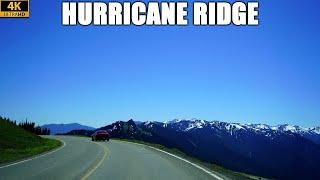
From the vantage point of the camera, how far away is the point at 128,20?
84.2ft

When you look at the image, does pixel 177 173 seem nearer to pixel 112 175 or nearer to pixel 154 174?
pixel 154 174

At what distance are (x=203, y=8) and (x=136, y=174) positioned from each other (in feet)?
36.8

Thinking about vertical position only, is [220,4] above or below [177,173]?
above

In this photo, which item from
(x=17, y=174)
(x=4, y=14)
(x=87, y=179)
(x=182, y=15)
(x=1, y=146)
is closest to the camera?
(x=87, y=179)

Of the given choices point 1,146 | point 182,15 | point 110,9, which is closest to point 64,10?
point 110,9

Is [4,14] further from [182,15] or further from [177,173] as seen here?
[177,173]

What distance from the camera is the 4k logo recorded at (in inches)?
1103

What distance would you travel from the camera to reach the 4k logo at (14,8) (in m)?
28.0

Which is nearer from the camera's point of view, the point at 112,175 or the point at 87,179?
the point at 87,179

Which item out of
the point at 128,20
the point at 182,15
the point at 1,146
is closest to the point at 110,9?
the point at 128,20

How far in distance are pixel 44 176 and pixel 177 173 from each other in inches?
203

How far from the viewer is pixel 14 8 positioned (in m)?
28.8

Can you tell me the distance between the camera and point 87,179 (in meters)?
17.0

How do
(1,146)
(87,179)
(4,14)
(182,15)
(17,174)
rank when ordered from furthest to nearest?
1. (1,146)
2. (4,14)
3. (182,15)
4. (17,174)
5. (87,179)
